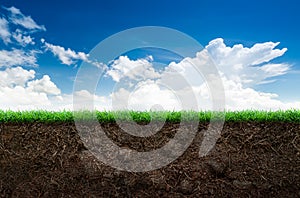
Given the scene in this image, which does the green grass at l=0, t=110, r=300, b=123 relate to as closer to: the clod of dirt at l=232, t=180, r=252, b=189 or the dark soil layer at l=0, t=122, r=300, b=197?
the dark soil layer at l=0, t=122, r=300, b=197

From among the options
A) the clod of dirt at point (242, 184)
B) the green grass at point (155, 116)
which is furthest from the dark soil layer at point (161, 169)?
the green grass at point (155, 116)

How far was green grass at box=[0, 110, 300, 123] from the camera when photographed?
593cm

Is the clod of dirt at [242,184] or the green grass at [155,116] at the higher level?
the green grass at [155,116]

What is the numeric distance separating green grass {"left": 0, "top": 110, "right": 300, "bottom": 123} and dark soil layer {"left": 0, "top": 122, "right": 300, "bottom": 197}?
0.11 meters

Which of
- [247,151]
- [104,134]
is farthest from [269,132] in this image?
[104,134]

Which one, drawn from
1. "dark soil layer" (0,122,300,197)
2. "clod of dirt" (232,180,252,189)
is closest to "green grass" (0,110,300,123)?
"dark soil layer" (0,122,300,197)

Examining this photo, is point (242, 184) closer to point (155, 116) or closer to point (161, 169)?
point (161, 169)

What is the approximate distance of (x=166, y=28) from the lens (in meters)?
5.80

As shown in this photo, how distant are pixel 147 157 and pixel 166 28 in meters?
2.07

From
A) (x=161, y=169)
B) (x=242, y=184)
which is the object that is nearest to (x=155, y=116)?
(x=161, y=169)

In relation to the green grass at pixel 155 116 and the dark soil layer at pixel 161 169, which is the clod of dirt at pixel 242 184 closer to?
the dark soil layer at pixel 161 169

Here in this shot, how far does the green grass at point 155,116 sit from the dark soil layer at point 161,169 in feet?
0.35

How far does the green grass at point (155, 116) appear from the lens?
593 centimetres

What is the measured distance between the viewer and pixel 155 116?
19.5 feet
